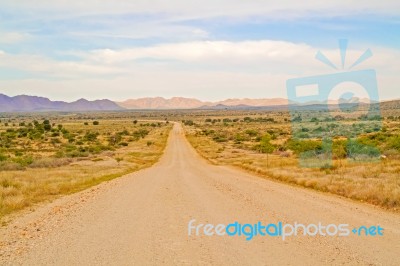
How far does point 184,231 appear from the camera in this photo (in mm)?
12047

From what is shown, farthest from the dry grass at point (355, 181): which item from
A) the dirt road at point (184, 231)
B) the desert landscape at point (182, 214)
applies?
the dirt road at point (184, 231)

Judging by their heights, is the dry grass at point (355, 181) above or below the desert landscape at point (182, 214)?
below

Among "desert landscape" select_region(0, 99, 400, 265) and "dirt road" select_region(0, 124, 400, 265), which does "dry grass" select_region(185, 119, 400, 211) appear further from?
"dirt road" select_region(0, 124, 400, 265)

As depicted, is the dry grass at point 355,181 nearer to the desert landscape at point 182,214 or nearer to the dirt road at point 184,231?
the desert landscape at point 182,214

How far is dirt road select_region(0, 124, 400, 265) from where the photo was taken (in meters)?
9.45

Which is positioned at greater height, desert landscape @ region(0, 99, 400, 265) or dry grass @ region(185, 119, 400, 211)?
desert landscape @ region(0, 99, 400, 265)

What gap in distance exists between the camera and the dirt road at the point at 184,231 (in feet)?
31.0

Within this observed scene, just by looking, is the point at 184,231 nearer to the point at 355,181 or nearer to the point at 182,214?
the point at 182,214

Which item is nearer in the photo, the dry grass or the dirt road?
the dirt road

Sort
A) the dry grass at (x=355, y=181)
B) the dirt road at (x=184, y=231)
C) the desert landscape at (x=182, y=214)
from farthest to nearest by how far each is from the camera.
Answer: the dry grass at (x=355, y=181)
the desert landscape at (x=182, y=214)
the dirt road at (x=184, y=231)

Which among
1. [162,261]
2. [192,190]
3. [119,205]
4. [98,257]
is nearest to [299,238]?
[162,261]

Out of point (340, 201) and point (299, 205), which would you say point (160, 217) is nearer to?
point (299, 205)

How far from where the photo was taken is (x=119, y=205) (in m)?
16.9

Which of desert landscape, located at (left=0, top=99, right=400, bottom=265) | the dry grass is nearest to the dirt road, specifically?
desert landscape, located at (left=0, top=99, right=400, bottom=265)
